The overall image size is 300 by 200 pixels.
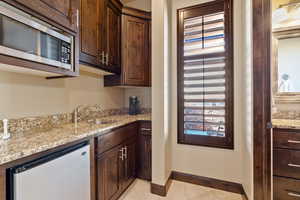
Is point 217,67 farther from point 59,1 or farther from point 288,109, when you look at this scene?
point 59,1

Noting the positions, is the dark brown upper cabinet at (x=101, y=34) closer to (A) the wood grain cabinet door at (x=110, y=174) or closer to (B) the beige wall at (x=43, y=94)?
(B) the beige wall at (x=43, y=94)

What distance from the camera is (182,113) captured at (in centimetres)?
216

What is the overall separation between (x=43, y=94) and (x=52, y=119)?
272 millimetres

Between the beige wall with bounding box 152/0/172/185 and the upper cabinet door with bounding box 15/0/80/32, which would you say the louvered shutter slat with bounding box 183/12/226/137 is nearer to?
the beige wall with bounding box 152/0/172/185

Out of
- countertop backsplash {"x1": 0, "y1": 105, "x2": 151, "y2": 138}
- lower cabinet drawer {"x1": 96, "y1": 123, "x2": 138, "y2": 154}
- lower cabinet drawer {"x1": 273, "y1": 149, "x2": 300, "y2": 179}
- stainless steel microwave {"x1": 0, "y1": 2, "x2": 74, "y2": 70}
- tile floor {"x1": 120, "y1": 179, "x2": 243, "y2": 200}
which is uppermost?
stainless steel microwave {"x1": 0, "y1": 2, "x2": 74, "y2": 70}

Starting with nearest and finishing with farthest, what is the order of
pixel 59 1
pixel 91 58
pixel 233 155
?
pixel 59 1, pixel 91 58, pixel 233 155

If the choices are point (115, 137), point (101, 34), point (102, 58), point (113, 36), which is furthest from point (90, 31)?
point (115, 137)

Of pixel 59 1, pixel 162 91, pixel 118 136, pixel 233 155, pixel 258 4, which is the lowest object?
pixel 233 155

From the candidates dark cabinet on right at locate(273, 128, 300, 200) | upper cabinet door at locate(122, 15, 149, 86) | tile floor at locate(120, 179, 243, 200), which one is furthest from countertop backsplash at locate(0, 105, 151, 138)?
dark cabinet on right at locate(273, 128, 300, 200)

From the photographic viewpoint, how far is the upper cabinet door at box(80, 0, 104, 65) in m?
1.54

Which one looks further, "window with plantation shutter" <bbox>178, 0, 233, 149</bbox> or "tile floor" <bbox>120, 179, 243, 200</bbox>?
"window with plantation shutter" <bbox>178, 0, 233, 149</bbox>

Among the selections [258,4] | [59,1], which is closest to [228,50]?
[258,4]

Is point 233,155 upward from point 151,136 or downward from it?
downward

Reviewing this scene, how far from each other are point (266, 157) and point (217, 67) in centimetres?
116
